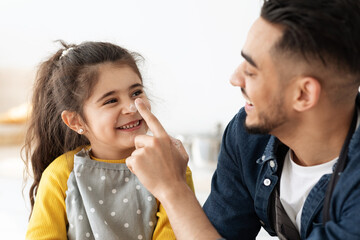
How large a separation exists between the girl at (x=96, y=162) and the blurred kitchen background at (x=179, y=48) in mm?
1526

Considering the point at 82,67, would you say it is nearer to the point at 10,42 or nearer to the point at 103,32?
the point at 103,32

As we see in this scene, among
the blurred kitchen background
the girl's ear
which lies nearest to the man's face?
the girl's ear

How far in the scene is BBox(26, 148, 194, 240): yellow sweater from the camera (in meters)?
1.52

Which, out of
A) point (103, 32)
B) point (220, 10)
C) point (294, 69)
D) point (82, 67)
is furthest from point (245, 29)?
point (294, 69)

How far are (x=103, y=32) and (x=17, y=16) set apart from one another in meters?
1.09

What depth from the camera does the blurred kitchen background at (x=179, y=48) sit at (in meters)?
3.51

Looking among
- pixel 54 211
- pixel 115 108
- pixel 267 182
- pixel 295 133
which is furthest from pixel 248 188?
pixel 54 211

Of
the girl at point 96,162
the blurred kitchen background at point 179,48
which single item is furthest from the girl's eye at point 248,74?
the blurred kitchen background at point 179,48

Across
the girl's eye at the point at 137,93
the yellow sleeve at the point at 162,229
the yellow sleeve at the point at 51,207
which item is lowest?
the yellow sleeve at the point at 162,229

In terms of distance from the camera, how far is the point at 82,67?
1.61 meters

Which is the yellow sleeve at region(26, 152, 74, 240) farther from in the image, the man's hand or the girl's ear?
the man's hand

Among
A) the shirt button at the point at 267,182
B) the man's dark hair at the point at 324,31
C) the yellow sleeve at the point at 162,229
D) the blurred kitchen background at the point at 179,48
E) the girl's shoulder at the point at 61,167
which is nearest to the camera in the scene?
the man's dark hair at the point at 324,31

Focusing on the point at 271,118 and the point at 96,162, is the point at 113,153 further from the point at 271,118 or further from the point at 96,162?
the point at 271,118

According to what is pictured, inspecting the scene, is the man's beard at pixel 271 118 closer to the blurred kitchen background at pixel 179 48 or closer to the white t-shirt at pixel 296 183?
the white t-shirt at pixel 296 183
